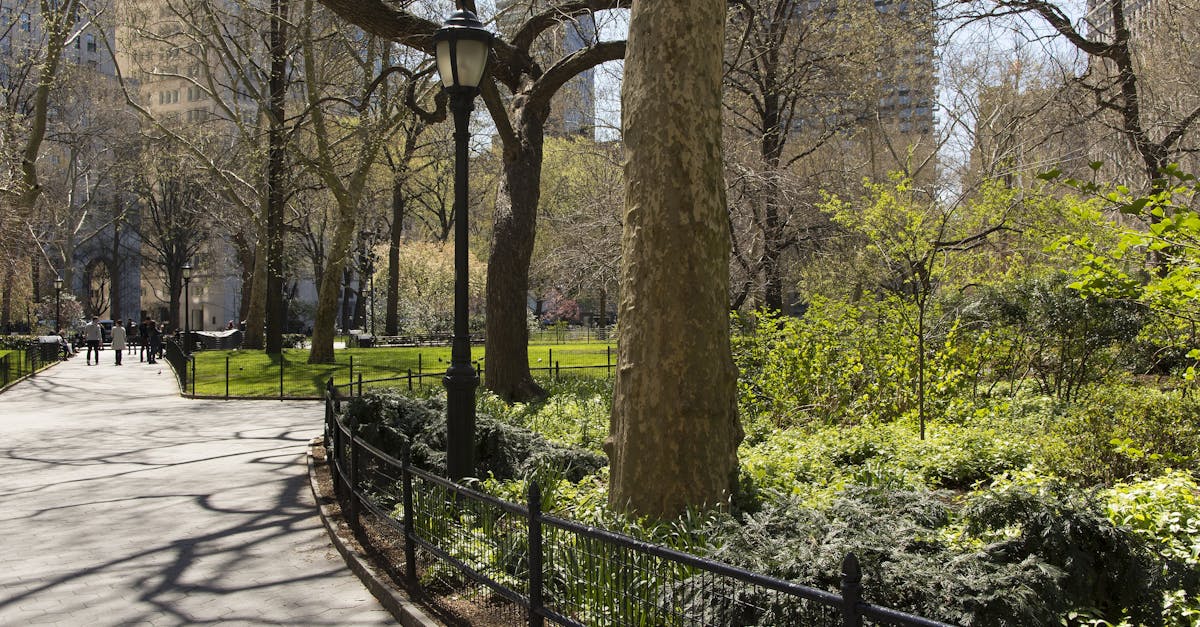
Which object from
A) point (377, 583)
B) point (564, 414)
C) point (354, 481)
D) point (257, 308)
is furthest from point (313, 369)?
point (377, 583)

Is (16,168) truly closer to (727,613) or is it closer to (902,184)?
(902,184)

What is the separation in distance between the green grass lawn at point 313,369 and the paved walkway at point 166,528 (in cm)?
519

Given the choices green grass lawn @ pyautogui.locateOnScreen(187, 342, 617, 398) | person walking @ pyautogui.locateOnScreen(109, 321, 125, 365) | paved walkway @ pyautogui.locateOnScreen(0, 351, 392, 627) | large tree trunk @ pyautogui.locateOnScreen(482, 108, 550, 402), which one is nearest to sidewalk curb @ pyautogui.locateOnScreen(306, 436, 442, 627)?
paved walkway @ pyautogui.locateOnScreen(0, 351, 392, 627)

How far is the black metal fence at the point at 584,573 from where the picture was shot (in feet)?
11.2

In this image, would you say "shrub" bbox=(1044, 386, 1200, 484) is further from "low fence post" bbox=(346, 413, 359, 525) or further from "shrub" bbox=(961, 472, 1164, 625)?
"low fence post" bbox=(346, 413, 359, 525)

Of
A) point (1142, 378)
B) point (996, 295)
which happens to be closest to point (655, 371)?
point (996, 295)

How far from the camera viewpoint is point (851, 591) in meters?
2.72

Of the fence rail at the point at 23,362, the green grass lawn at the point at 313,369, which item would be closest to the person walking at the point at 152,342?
the fence rail at the point at 23,362

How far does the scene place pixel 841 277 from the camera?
25.0 meters

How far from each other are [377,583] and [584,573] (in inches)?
94.2

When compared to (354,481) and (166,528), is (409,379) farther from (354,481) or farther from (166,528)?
(354,481)

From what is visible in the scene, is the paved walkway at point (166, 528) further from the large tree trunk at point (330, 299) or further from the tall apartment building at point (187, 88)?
the tall apartment building at point (187, 88)

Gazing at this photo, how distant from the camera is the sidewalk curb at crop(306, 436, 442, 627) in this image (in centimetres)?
564

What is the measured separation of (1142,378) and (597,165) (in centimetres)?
2847
